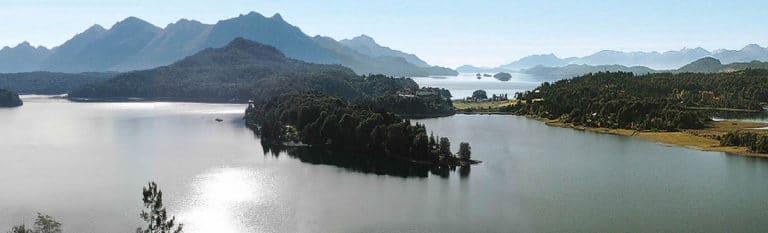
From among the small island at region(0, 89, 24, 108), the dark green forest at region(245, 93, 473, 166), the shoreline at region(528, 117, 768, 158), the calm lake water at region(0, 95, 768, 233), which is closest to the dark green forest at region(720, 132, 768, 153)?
the shoreline at region(528, 117, 768, 158)

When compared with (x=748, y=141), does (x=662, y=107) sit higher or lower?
higher

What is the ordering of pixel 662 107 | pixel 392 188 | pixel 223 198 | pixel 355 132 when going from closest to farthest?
pixel 223 198
pixel 392 188
pixel 355 132
pixel 662 107

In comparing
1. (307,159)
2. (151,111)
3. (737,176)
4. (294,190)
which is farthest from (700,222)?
(151,111)

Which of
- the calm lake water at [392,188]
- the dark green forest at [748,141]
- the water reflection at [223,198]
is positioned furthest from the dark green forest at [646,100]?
the water reflection at [223,198]

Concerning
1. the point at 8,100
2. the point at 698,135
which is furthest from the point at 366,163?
the point at 8,100

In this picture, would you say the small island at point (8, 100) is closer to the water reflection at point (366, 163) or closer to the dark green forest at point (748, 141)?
the water reflection at point (366, 163)

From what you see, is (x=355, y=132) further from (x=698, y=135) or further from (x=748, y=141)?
(x=698, y=135)

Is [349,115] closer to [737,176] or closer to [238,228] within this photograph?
[238,228]
